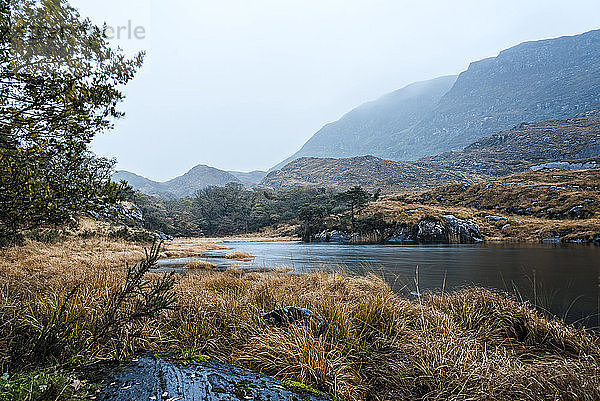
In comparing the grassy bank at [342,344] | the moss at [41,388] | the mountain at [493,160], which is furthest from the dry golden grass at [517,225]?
the mountain at [493,160]

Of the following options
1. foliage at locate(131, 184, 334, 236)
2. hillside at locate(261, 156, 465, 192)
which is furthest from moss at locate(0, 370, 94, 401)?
hillside at locate(261, 156, 465, 192)

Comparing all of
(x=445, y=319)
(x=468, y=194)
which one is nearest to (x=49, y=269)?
(x=445, y=319)

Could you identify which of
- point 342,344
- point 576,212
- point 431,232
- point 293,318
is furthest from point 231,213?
point 342,344

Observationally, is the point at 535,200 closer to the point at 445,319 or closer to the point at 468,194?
the point at 468,194

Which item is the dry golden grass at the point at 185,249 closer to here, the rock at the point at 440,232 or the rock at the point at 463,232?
the rock at the point at 440,232

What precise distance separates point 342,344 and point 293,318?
0.80 m

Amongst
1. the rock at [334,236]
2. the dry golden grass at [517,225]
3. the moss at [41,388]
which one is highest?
the moss at [41,388]

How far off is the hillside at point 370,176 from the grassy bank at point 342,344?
12103 centimetres

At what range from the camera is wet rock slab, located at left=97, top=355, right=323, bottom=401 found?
2.23 m

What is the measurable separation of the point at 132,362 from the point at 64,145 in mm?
4989

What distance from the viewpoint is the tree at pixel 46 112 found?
491cm

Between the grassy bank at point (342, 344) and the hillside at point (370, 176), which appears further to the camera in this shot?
the hillside at point (370, 176)

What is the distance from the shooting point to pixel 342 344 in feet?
13.9

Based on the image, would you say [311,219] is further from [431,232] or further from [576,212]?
[576,212]
